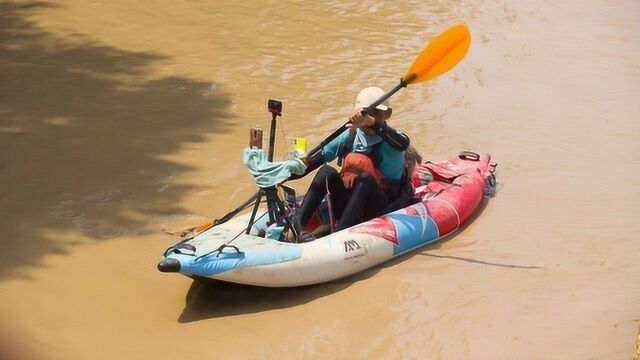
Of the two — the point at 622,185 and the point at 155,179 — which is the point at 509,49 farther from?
the point at 155,179

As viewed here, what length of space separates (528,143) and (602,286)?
2.61 m

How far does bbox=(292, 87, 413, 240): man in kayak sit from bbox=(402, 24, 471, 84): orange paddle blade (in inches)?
15.8

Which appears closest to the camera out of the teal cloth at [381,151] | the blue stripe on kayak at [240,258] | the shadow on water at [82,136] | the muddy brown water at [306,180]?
the blue stripe on kayak at [240,258]

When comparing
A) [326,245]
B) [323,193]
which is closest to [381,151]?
[323,193]

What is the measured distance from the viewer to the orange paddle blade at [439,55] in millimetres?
6449

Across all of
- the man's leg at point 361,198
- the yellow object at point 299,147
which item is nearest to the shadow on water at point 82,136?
the yellow object at point 299,147

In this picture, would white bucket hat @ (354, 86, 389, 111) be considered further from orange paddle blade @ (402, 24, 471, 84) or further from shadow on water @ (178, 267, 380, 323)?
shadow on water @ (178, 267, 380, 323)

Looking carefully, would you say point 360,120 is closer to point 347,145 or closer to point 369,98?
point 369,98

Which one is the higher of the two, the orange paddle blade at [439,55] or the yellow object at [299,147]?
the orange paddle blade at [439,55]

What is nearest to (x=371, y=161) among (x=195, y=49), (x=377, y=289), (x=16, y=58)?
(x=377, y=289)

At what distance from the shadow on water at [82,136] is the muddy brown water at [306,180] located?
23mm

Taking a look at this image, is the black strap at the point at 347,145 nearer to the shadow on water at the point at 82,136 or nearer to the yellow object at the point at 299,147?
the yellow object at the point at 299,147

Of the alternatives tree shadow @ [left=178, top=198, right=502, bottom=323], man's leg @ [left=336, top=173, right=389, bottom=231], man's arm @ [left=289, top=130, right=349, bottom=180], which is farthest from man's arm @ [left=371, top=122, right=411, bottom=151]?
tree shadow @ [left=178, top=198, right=502, bottom=323]

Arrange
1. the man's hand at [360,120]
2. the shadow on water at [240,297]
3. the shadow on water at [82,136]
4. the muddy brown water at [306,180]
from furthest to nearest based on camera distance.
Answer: the shadow on water at [82,136] → the man's hand at [360,120] → the shadow on water at [240,297] → the muddy brown water at [306,180]
